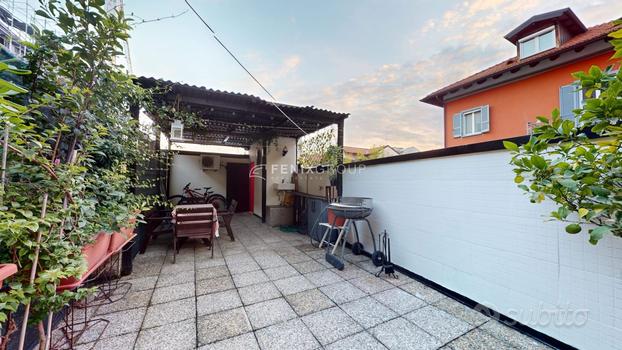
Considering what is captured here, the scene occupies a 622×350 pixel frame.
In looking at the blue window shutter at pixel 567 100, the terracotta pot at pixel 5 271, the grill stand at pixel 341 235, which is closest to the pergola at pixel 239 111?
the grill stand at pixel 341 235

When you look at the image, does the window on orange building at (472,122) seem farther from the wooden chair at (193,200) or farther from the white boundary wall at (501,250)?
the wooden chair at (193,200)

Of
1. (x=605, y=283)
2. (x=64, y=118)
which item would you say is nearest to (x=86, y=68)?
(x=64, y=118)

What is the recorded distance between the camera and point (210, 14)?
11.2 feet

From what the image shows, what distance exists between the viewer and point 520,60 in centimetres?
668

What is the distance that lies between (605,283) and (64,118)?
3764mm

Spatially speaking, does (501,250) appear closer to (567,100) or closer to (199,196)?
(567,100)

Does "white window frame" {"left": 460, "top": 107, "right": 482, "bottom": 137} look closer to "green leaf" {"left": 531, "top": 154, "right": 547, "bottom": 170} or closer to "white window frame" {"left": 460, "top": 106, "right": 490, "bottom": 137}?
"white window frame" {"left": 460, "top": 106, "right": 490, "bottom": 137}

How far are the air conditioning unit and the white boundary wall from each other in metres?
6.94

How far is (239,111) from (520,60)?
855cm

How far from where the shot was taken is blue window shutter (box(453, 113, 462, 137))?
772 cm

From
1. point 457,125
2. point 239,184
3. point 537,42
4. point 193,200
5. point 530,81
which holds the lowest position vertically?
point 193,200

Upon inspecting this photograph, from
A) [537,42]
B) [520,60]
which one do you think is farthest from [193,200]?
[537,42]

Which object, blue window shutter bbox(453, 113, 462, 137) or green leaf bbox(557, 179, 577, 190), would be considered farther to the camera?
blue window shutter bbox(453, 113, 462, 137)

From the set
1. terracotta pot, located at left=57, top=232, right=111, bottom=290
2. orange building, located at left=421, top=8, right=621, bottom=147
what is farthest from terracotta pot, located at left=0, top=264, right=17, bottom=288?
orange building, located at left=421, top=8, right=621, bottom=147
